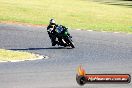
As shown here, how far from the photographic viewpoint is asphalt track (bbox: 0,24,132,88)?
1739 cm

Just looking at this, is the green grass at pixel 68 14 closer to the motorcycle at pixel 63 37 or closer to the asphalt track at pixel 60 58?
the asphalt track at pixel 60 58

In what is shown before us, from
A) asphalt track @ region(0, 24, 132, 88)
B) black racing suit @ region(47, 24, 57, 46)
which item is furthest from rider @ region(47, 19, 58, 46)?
asphalt track @ region(0, 24, 132, 88)

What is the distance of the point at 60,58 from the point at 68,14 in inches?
1136

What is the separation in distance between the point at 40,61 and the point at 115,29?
60.1 feet

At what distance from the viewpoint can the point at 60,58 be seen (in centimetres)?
2542

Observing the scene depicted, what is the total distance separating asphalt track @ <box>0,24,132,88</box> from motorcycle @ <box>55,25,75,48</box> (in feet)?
1.24

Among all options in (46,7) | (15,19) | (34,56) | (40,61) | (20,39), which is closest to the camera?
(40,61)

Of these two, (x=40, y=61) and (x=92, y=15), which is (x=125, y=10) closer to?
(x=92, y=15)

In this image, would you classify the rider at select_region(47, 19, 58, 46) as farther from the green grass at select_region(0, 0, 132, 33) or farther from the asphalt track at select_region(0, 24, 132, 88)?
the green grass at select_region(0, 0, 132, 33)

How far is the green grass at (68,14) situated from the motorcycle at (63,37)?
1132 centimetres

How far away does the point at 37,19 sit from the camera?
48.2 meters

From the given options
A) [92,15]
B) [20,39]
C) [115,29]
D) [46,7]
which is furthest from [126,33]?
[46,7]

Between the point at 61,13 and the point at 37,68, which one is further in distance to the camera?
the point at 61,13

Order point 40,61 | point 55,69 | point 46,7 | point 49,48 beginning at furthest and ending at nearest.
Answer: point 46,7 < point 49,48 < point 40,61 < point 55,69
